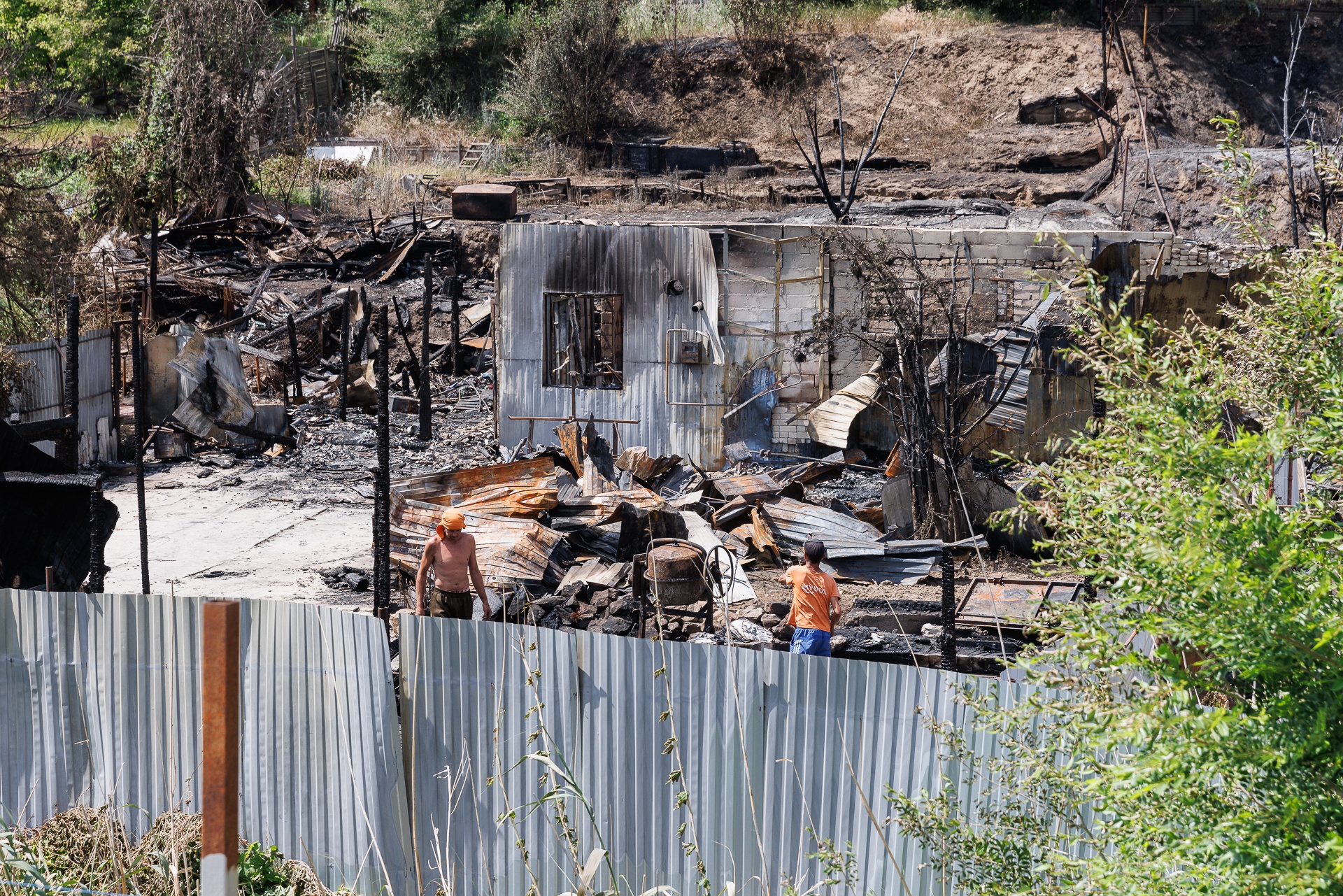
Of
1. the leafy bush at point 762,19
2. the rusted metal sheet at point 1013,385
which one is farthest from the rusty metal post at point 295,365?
the leafy bush at point 762,19

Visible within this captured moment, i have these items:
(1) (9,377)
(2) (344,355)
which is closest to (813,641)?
(1) (9,377)

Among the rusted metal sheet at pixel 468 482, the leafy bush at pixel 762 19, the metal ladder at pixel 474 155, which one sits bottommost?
the rusted metal sheet at pixel 468 482

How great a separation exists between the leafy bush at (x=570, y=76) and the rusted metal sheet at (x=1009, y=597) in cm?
2537

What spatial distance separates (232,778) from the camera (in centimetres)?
271

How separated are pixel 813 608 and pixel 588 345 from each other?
29.9 ft

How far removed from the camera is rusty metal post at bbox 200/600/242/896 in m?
2.65

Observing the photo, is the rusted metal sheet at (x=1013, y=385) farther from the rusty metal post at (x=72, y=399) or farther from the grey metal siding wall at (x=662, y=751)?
the rusty metal post at (x=72, y=399)

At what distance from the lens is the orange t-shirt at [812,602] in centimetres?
761

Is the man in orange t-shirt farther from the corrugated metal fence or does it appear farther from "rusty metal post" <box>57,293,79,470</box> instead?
"rusty metal post" <box>57,293,79,470</box>

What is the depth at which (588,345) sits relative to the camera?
16094 mm

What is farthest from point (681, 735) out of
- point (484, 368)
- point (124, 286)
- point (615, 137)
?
point (615, 137)

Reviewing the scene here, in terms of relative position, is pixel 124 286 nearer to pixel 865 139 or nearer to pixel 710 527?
pixel 710 527

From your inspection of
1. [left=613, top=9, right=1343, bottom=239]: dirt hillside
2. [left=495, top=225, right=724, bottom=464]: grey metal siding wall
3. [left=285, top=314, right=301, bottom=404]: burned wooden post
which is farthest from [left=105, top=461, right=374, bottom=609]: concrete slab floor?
[left=613, top=9, right=1343, bottom=239]: dirt hillside

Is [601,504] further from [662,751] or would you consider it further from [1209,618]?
[1209,618]
